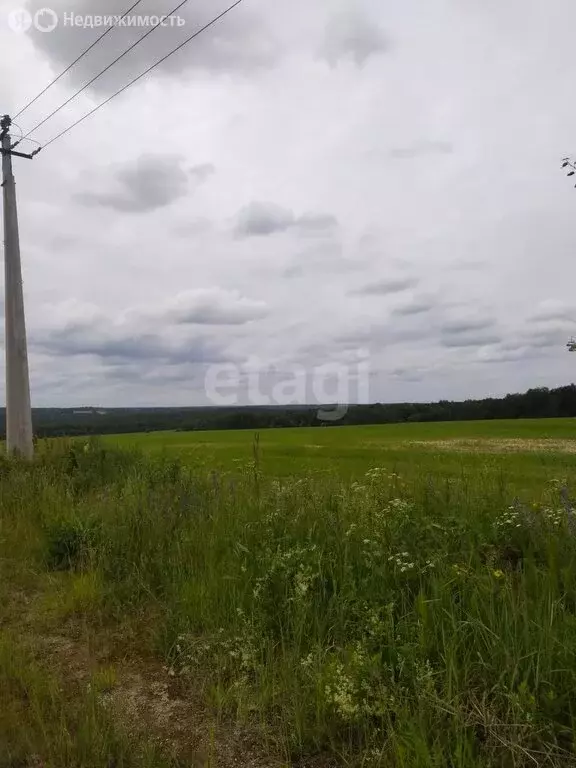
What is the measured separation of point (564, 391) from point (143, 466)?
48.6 metres

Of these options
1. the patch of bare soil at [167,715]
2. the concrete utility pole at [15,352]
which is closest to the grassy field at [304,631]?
the patch of bare soil at [167,715]

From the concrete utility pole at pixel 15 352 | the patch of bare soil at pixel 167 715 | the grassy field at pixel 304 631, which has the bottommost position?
the patch of bare soil at pixel 167 715

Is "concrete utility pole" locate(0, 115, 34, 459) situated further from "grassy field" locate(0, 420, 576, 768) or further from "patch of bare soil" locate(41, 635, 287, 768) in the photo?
"patch of bare soil" locate(41, 635, 287, 768)

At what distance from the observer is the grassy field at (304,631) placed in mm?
2643

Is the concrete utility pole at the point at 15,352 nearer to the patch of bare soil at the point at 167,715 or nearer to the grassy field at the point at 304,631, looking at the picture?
the grassy field at the point at 304,631

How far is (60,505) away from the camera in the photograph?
713cm

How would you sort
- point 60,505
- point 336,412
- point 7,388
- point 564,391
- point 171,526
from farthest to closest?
point 564,391
point 336,412
point 7,388
point 60,505
point 171,526

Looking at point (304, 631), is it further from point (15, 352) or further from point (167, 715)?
point (15, 352)

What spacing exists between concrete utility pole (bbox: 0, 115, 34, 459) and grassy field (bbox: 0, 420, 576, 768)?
252 inches

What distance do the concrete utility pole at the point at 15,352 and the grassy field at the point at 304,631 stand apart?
6405 millimetres

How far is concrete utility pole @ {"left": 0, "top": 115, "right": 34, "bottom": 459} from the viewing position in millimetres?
11914

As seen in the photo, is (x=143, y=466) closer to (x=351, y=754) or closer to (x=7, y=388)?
(x=7, y=388)

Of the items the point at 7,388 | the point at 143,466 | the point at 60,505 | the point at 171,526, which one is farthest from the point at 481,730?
the point at 7,388

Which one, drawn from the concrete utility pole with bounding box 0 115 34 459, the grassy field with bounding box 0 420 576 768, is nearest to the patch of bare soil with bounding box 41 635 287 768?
the grassy field with bounding box 0 420 576 768
